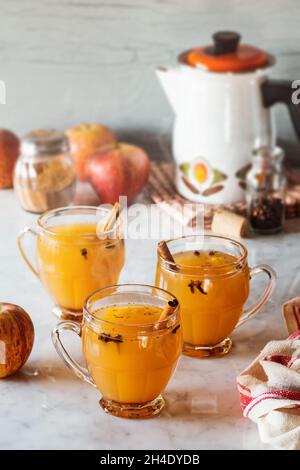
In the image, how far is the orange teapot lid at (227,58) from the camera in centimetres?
159

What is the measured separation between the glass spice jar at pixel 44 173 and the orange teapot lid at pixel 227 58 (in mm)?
300

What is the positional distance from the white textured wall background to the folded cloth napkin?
0.95 m

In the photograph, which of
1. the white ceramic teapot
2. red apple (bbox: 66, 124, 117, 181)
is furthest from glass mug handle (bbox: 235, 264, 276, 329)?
red apple (bbox: 66, 124, 117, 181)

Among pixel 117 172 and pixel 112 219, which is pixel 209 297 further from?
pixel 117 172

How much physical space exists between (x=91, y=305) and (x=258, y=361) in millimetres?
205

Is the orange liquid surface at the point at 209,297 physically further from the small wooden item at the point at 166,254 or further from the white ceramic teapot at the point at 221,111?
the white ceramic teapot at the point at 221,111

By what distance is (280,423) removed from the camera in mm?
905

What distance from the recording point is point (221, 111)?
161 cm

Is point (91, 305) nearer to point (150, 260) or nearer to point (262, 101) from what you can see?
point (150, 260)

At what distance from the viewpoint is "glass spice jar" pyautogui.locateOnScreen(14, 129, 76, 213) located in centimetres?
161

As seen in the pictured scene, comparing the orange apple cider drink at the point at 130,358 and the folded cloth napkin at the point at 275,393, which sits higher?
the orange apple cider drink at the point at 130,358

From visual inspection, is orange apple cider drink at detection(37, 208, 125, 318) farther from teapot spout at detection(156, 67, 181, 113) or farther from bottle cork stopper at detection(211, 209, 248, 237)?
teapot spout at detection(156, 67, 181, 113)


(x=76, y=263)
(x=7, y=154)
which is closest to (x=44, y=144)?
(x=7, y=154)

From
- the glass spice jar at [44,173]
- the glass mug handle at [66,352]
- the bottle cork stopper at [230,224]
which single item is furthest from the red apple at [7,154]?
the glass mug handle at [66,352]
